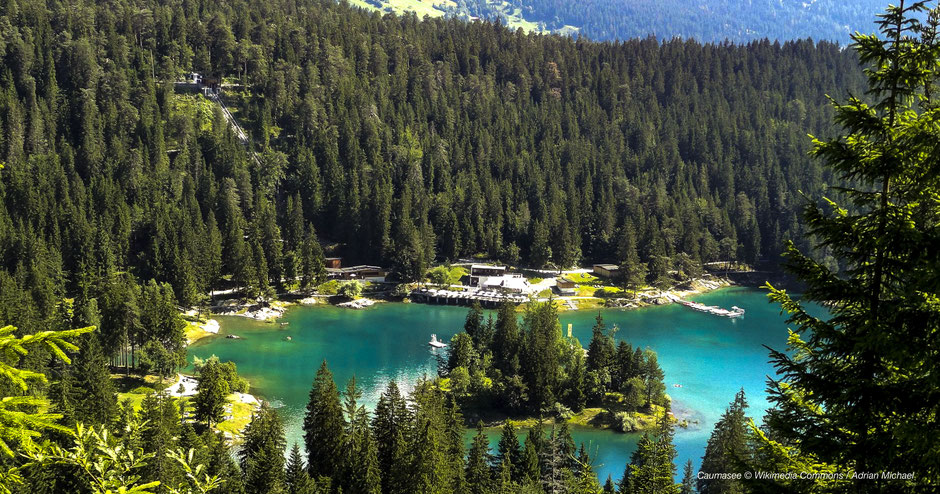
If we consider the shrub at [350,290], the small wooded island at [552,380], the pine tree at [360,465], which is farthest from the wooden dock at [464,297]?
the pine tree at [360,465]

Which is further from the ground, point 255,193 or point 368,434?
point 255,193

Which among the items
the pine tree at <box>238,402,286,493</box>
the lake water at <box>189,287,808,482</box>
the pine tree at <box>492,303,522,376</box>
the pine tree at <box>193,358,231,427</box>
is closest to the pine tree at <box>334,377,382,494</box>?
the pine tree at <box>238,402,286,493</box>

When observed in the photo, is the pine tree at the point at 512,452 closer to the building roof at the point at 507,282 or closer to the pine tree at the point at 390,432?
the pine tree at the point at 390,432

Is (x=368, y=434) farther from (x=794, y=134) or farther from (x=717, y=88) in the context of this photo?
(x=717, y=88)

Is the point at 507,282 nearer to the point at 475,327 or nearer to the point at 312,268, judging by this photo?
the point at 312,268

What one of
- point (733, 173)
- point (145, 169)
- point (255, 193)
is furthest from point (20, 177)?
point (733, 173)

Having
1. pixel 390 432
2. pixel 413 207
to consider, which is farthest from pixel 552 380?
pixel 413 207
